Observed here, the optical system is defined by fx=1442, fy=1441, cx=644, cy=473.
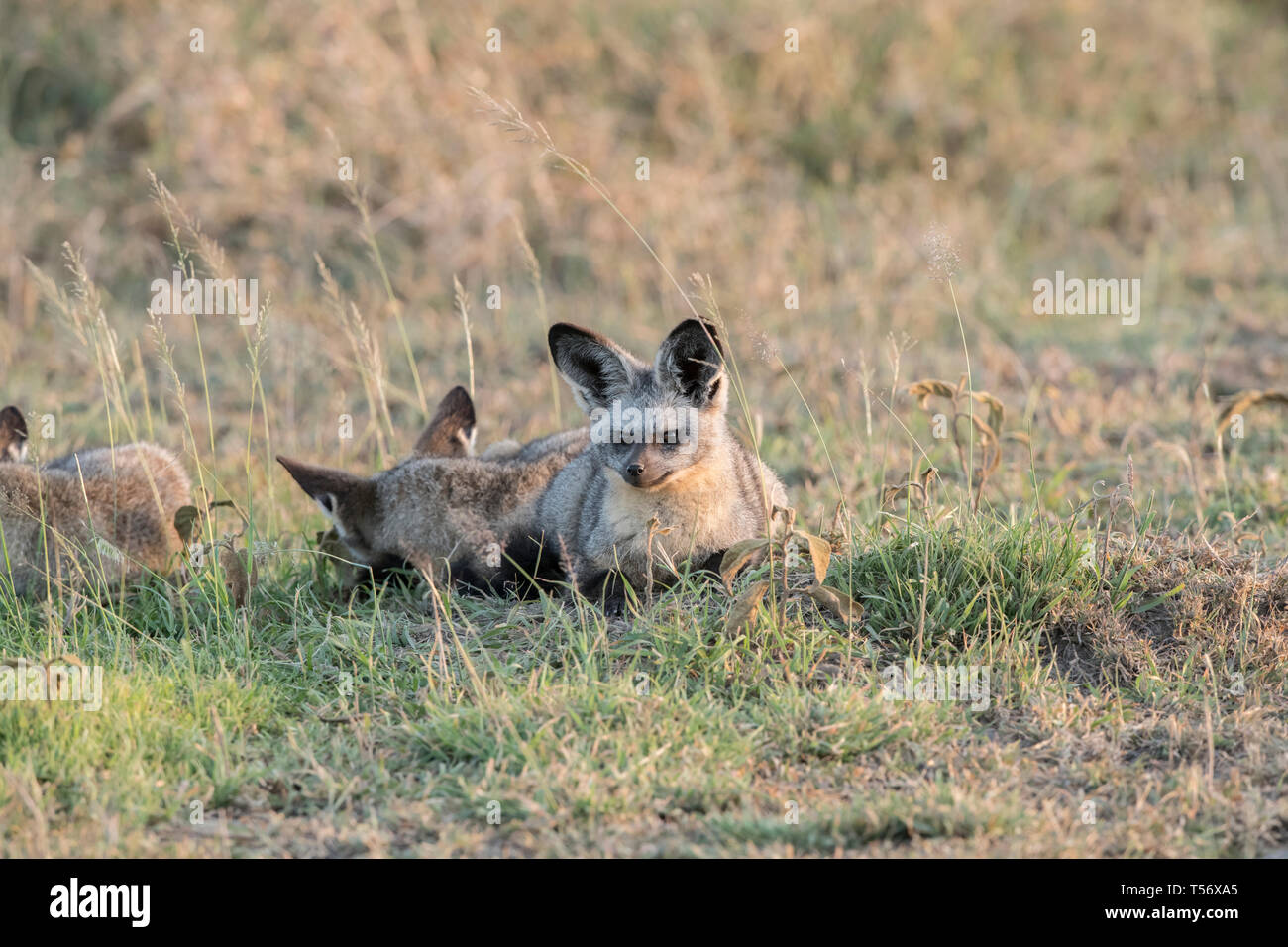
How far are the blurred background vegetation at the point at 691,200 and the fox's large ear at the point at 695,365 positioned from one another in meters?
2.48

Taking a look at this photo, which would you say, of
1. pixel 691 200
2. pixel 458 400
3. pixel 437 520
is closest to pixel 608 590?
pixel 437 520

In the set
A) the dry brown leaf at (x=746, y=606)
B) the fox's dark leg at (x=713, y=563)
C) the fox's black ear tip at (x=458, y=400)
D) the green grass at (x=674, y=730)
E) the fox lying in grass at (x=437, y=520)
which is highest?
the fox's black ear tip at (x=458, y=400)

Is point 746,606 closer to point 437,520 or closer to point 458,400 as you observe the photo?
point 437,520

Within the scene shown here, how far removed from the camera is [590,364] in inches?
244

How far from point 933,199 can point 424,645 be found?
896 cm

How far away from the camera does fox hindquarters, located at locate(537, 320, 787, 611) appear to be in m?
5.93

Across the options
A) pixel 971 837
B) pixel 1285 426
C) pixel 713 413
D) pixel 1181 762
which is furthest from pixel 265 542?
pixel 1285 426

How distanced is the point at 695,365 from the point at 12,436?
3396 millimetres

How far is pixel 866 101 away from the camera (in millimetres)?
14148

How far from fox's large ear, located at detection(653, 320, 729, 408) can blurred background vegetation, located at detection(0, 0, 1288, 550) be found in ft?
8.13

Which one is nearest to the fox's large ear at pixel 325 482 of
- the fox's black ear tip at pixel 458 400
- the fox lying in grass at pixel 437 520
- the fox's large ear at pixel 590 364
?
the fox lying in grass at pixel 437 520

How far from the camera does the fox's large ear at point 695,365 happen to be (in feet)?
19.2

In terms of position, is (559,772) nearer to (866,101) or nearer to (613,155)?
(613,155)

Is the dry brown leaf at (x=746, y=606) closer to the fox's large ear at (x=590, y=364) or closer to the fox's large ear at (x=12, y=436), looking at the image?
the fox's large ear at (x=590, y=364)
